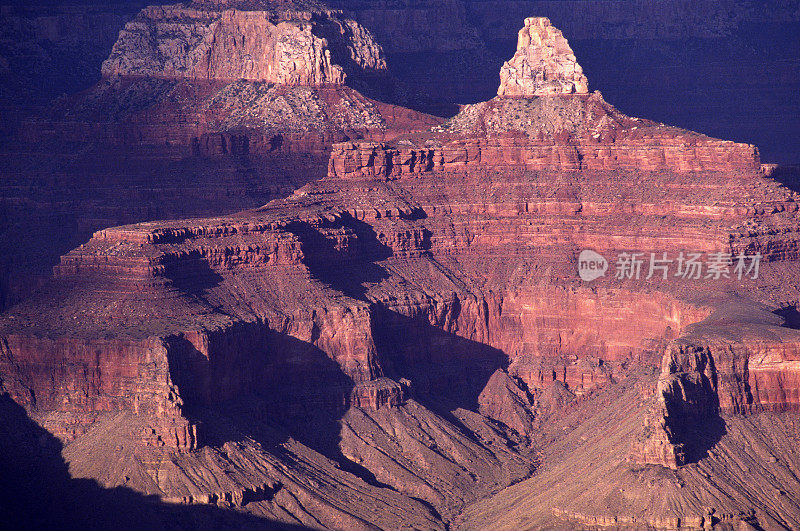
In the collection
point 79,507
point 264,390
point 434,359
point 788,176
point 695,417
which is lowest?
point 79,507

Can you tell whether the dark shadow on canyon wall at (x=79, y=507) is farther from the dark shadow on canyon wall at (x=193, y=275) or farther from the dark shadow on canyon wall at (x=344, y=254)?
the dark shadow on canyon wall at (x=344, y=254)

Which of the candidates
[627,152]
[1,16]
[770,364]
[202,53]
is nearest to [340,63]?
[202,53]

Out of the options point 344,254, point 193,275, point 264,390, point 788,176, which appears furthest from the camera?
point 788,176

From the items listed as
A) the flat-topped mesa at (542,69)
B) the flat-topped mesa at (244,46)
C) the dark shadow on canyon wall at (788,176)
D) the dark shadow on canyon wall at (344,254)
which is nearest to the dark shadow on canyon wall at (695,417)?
the dark shadow on canyon wall at (344,254)

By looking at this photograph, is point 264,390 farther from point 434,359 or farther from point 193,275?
point 434,359

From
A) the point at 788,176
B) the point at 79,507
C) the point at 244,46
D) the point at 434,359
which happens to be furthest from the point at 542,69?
the point at 79,507

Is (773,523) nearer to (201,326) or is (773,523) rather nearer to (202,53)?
(201,326)
